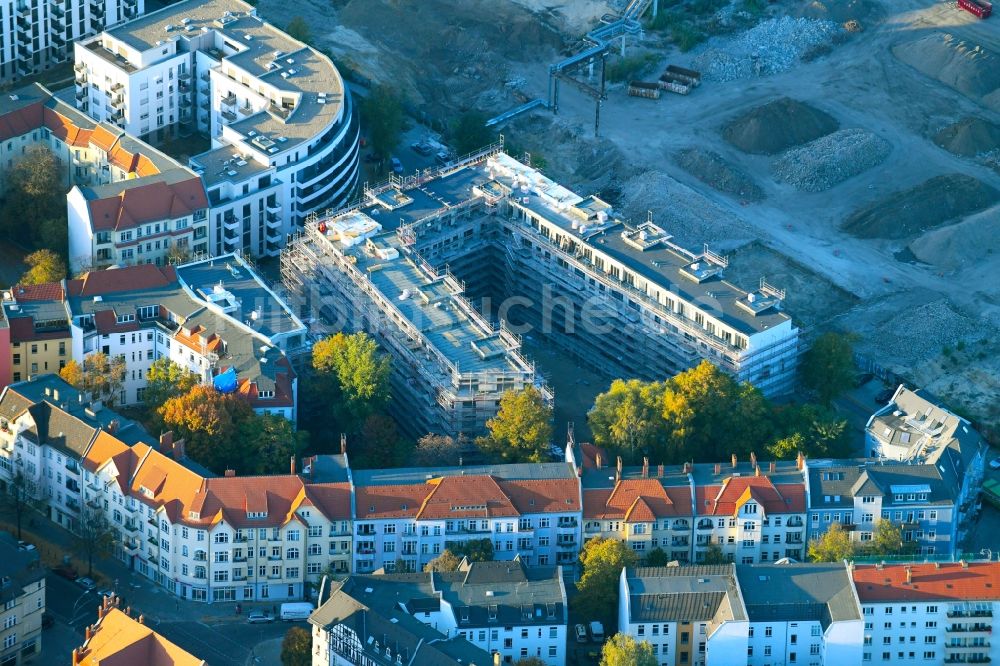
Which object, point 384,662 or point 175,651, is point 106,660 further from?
point 384,662

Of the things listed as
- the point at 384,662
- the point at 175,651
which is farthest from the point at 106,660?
the point at 384,662
